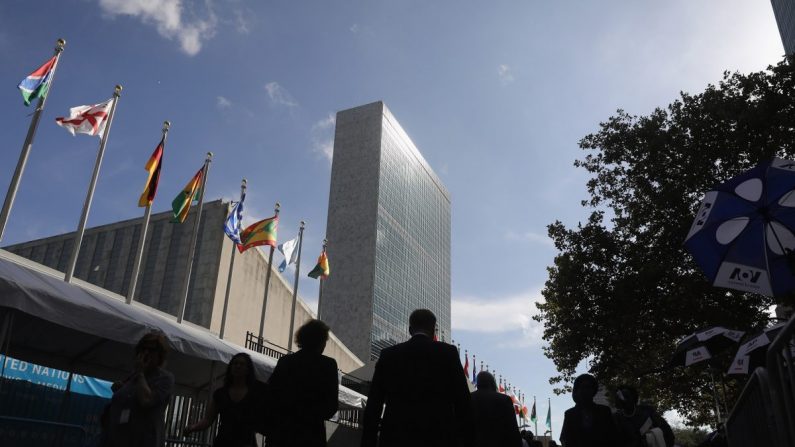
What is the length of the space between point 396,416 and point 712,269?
14.5 feet

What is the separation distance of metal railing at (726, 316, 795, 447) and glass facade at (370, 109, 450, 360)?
95.1 m

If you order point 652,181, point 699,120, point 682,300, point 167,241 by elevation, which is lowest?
point 682,300

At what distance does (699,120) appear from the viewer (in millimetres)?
18922

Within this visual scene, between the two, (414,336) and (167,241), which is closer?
(414,336)

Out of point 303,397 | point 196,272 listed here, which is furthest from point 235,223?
point 303,397

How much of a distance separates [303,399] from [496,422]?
96.4 inches

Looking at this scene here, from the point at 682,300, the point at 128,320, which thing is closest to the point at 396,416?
the point at 128,320

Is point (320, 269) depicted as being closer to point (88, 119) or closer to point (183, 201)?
point (183, 201)

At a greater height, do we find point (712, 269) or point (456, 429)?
point (712, 269)

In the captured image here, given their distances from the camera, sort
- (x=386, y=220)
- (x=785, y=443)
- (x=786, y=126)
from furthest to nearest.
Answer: (x=386, y=220) < (x=786, y=126) < (x=785, y=443)

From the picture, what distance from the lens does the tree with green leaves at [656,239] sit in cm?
1806

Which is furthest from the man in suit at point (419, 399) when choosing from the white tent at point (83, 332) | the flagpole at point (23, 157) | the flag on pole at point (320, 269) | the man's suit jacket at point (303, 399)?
the flag on pole at point (320, 269)

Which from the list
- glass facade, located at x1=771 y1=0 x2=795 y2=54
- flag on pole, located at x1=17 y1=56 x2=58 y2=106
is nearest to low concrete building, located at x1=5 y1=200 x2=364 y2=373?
flag on pole, located at x1=17 y1=56 x2=58 y2=106

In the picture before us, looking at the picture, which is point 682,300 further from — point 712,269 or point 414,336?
point 414,336
